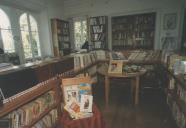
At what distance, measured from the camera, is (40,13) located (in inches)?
179

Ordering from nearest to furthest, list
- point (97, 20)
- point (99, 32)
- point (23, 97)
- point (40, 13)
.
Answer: point (23, 97)
point (40, 13)
point (97, 20)
point (99, 32)

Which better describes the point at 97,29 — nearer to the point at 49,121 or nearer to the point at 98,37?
the point at 98,37

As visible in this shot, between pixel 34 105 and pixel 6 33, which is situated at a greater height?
pixel 6 33

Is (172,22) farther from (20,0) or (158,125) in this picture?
(20,0)

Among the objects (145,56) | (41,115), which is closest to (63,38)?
(145,56)

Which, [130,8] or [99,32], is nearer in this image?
[130,8]

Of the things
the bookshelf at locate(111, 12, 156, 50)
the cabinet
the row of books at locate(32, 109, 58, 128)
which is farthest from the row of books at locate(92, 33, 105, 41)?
the row of books at locate(32, 109, 58, 128)

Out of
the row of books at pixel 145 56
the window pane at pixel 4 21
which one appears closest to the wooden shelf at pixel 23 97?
the row of books at pixel 145 56

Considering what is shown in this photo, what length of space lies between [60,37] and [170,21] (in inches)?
151

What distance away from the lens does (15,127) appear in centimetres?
129

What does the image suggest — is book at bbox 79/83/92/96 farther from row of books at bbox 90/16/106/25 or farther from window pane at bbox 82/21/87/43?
window pane at bbox 82/21/87/43

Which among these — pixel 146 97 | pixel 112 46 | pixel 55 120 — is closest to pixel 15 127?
pixel 55 120

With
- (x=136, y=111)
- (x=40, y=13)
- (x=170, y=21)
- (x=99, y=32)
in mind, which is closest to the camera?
(x=136, y=111)

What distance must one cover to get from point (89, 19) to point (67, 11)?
1.04m
